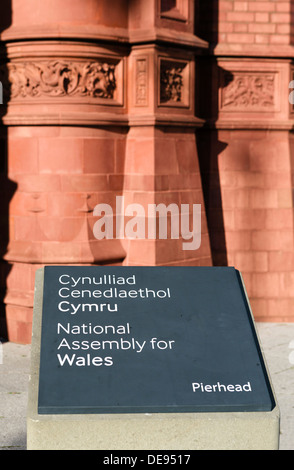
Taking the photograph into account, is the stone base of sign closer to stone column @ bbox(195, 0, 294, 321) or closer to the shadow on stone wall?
the shadow on stone wall

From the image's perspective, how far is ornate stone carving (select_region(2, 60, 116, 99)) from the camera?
7203 millimetres

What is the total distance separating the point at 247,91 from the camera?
845 centimetres

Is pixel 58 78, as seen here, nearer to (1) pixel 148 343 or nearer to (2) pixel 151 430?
(1) pixel 148 343

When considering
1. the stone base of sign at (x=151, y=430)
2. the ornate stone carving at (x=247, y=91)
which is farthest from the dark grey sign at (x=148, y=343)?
the ornate stone carving at (x=247, y=91)

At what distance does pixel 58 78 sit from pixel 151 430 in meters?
4.88

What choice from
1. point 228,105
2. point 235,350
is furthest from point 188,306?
point 228,105

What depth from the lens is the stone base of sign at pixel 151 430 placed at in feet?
10.2

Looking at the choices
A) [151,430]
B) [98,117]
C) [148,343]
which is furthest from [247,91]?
[151,430]

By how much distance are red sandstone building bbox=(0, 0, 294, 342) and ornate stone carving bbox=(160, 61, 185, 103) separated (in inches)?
0.4

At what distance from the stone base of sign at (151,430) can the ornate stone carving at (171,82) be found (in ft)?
16.2

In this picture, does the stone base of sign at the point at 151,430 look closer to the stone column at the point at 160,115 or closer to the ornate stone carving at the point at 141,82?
the stone column at the point at 160,115

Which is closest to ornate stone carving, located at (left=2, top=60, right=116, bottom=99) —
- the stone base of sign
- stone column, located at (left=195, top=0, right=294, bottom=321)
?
stone column, located at (left=195, top=0, right=294, bottom=321)

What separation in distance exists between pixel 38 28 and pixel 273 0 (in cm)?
301

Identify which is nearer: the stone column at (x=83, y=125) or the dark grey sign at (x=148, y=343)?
the dark grey sign at (x=148, y=343)
